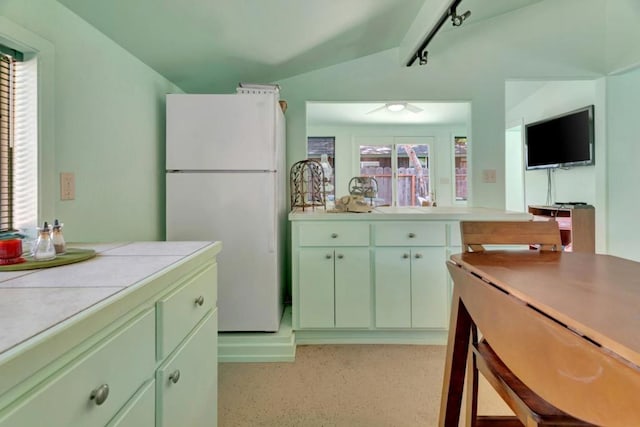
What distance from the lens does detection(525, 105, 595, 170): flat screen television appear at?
3.62 metres

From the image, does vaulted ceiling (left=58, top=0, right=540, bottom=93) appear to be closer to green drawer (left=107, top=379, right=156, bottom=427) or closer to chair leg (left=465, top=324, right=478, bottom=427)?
green drawer (left=107, top=379, right=156, bottom=427)

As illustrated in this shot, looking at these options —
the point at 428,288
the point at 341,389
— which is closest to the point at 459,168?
the point at 428,288

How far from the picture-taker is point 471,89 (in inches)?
112

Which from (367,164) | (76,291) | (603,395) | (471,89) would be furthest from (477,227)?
(367,164)

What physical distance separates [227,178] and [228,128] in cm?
33

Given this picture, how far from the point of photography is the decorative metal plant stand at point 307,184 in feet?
8.79

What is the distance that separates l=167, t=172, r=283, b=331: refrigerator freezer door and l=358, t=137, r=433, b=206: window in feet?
14.7

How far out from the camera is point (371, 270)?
227 centimetres

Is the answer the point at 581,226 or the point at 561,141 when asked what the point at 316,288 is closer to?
the point at 581,226

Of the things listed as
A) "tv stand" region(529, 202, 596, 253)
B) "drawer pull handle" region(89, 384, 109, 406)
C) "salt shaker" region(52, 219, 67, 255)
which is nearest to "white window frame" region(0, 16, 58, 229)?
"salt shaker" region(52, 219, 67, 255)

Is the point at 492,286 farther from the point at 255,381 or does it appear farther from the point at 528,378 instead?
the point at 255,381

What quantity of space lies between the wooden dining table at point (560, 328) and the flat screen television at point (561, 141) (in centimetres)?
318

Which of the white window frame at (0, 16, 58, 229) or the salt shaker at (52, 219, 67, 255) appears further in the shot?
the white window frame at (0, 16, 58, 229)

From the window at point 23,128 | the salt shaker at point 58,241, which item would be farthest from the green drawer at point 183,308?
the window at point 23,128
